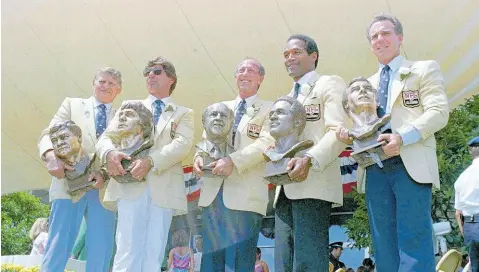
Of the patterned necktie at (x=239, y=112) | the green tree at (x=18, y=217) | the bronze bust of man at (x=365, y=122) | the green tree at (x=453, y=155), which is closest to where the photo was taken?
the bronze bust of man at (x=365, y=122)

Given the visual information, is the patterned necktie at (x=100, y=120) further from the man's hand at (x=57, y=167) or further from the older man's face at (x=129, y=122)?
the older man's face at (x=129, y=122)

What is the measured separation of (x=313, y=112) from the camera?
4102 millimetres

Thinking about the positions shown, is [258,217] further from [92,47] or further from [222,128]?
[92,47]

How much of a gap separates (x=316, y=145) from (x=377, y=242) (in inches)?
25.0

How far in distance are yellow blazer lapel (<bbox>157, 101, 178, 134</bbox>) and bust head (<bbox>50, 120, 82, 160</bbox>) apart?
538 mm

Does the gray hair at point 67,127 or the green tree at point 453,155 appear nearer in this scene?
the gray hair at point 67,127

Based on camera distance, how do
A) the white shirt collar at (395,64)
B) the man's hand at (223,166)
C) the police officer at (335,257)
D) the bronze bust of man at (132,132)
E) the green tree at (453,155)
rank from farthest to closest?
the police officer at (335,257)
the green tree at (453,155)
the bronze bust of man at (132,132)
the man's hand at (223,166)
the white shirt collar at (395,64)

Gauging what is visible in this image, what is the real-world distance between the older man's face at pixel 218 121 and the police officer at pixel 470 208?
5.40ft

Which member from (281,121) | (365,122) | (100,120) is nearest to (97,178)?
(100,120)

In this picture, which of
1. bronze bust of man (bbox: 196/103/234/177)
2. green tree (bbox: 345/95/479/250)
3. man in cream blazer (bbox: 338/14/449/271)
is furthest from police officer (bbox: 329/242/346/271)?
man in cream blazer (bbox: 338/14/449/271)

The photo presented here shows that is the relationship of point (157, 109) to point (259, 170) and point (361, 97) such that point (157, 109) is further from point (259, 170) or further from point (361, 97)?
point (361, 97)

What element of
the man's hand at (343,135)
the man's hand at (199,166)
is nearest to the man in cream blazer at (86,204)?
the man's hand at (199,166)

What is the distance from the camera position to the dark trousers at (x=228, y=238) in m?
4.09

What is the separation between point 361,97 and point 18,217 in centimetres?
2108
